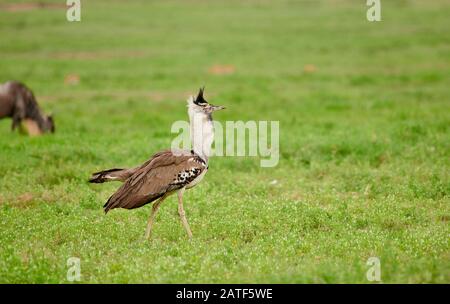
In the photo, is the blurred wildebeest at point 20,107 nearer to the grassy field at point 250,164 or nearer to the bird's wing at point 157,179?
the grassy field at point 250,164

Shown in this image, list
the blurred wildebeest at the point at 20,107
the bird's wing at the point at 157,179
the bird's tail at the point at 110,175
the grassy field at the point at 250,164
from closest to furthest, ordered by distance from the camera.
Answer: the grassy field at the point at 250,164, the bird's wing at the point at 157,179, the bird's tail at the point at 110,175, the blurred wildebeest at the point at 20,107

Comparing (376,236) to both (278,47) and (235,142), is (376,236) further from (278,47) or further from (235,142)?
(278,47)

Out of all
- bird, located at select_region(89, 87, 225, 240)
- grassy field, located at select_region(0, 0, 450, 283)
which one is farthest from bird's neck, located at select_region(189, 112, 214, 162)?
grassy field, located at select_region(0, 0, 450, 283)

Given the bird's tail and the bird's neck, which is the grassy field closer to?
the bird's tail

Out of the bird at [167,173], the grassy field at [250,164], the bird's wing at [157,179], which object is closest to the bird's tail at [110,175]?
the bird at [167,173]

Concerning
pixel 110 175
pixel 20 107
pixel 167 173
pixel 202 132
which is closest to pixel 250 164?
pixel 202 132

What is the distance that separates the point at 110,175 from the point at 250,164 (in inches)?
195

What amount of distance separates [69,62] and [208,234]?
75.9ft

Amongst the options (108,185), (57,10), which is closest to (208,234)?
(108,185)

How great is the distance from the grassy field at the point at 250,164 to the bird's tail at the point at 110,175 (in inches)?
32.7

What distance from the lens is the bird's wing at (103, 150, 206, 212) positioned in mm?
9422

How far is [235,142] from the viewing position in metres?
16.1

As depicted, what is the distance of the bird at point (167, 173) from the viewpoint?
945 cm

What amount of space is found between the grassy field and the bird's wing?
0.61 metres
